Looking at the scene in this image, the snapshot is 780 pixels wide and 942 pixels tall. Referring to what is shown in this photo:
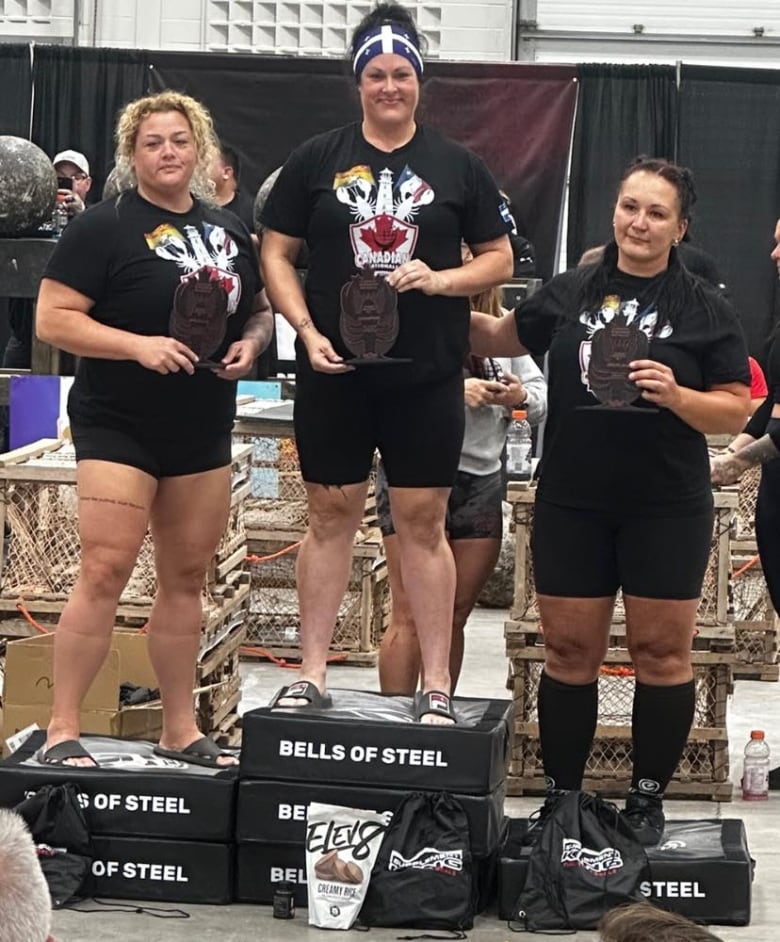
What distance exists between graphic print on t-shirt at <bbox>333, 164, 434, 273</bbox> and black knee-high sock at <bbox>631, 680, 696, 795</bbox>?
1208 millimetres

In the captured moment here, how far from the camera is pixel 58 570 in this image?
5922mm

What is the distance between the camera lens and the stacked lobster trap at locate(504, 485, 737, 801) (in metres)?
5.59

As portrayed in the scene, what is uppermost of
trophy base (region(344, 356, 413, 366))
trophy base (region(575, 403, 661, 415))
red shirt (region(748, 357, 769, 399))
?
trophy base (region(344, 356, 413, 366))

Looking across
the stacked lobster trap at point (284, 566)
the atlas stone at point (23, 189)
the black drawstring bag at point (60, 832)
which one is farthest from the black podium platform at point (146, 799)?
the atlas stone at point (23, 189)

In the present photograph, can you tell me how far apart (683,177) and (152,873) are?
6.93ft

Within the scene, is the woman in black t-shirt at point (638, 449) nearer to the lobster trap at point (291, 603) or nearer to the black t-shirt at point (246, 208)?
the lobster trap at point (291, 603)

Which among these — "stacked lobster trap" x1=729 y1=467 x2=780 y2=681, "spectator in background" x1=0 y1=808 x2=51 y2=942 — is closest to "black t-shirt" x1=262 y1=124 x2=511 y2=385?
"spectator in background" x1=0 y1=808 x2=51 y2=942

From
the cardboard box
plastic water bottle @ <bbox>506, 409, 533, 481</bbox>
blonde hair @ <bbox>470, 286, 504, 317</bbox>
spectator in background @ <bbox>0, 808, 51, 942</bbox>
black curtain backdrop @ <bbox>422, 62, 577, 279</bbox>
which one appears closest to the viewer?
spectator in background @ <bbox>0, 808, 51, 942</bbox>

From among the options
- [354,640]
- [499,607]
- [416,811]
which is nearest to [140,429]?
[416,811]

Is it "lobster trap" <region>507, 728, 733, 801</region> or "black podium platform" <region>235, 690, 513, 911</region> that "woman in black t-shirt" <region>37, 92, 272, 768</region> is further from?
"lobster trap" <region>507, 728, 733, 801</region>

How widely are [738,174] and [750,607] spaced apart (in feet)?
16.1

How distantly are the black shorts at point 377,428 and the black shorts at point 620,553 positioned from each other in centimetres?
29

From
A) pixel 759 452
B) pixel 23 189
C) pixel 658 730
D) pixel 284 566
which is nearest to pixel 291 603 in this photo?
pixel 284 566

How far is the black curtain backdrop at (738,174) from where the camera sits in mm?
Answer: 11586
